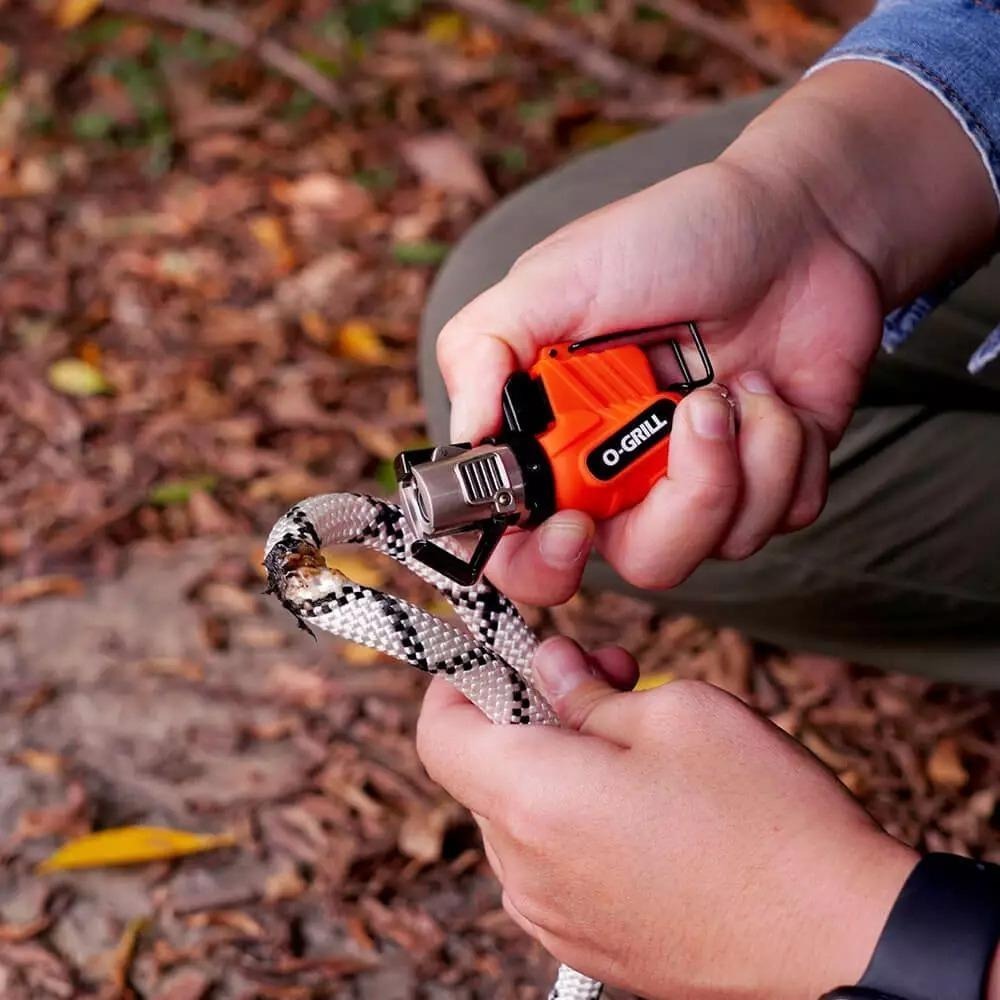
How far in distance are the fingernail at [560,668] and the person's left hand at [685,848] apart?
0.26 ft

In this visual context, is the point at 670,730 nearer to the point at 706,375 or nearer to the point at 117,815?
the point at 706,375

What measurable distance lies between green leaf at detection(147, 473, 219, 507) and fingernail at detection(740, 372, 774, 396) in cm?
108

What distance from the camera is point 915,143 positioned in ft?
4.03

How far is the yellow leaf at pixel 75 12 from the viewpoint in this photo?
10.2ft

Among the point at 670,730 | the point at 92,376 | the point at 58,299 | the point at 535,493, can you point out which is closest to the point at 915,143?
the point at 535,493

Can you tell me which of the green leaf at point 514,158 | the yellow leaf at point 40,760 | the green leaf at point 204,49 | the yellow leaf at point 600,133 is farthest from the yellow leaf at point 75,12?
the yellow leaf at point 40,760

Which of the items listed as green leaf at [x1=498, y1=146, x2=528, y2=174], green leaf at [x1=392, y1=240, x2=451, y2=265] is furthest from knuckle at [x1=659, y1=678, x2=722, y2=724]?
green leaf at [x1=498, y1=146, x2=528, y2=174]

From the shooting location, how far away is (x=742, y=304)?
46.5 inches

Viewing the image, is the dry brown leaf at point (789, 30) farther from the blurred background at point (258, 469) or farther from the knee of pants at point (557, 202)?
the knee of pants at point (557, 202)

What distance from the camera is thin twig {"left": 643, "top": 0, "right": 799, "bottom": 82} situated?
2893mm

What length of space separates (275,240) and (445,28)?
0.91 meters

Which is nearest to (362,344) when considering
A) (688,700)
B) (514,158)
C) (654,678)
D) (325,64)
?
(514,158)

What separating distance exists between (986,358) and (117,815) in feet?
3.61

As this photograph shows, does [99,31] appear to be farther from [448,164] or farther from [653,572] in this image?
[653,572]
